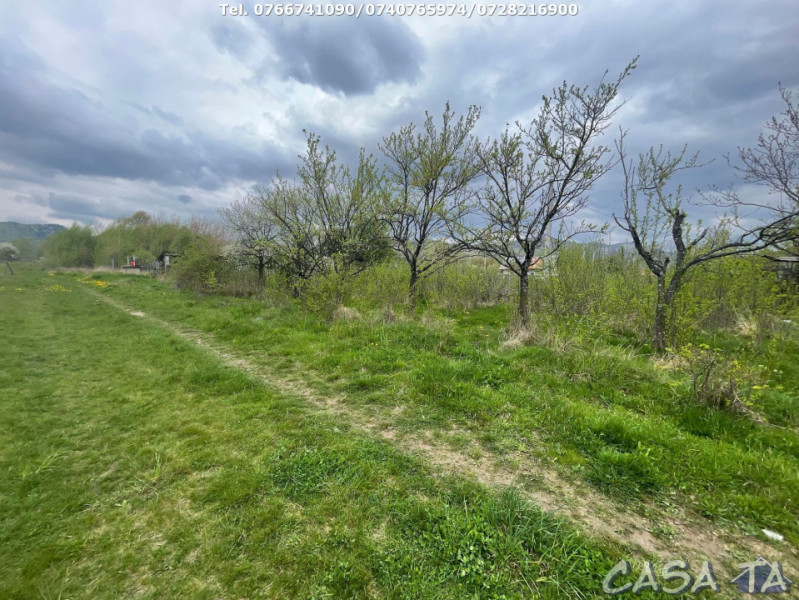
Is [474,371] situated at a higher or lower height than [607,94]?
lower

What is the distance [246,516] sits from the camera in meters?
2.28

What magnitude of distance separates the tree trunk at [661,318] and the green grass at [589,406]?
1.08ft

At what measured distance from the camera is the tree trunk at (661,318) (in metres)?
6.27

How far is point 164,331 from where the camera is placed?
27.8 ft

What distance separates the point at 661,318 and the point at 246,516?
25.8 feet

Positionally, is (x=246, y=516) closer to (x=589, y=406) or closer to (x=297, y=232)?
(x=589, y=406)

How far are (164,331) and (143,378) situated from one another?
4.02 metres

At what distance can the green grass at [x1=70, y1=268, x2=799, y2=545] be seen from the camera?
2.52 meters

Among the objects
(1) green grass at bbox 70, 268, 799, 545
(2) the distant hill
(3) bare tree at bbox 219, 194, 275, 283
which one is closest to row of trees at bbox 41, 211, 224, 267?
(2) the distant hill

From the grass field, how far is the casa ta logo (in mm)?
66

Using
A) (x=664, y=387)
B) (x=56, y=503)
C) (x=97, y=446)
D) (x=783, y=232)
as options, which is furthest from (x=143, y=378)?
(x=783, y=232)

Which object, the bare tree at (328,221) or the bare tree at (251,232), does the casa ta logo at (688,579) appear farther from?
the bare tree at (251,232)

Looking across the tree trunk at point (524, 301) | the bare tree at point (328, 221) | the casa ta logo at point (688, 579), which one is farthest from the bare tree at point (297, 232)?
the casa ta logo at point (688, 579)

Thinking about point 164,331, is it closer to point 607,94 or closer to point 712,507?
point 712,507
